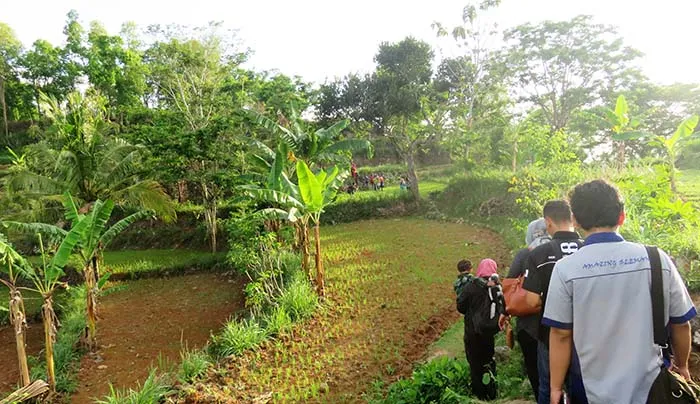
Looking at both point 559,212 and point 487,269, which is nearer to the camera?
point 559,212

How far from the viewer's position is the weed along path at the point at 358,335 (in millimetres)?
5188

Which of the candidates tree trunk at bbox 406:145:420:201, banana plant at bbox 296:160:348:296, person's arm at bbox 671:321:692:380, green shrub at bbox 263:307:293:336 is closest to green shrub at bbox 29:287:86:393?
green shrub at bbox 263:307:293:336

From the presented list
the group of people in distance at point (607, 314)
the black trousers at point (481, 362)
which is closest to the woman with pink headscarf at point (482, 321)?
the black trousers at point (481, 362)

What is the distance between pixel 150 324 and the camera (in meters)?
8.89

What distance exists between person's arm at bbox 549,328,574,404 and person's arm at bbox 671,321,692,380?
0.46 m

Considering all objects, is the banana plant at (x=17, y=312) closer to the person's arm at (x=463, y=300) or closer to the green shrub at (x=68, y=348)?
the green shrub at (x=68, y=348)

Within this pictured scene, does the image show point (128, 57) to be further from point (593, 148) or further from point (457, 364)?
point (457, 364)

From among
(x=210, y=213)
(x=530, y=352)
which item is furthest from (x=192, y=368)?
(x=210, y=213)

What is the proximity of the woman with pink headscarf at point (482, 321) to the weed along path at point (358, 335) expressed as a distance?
5.07 ft

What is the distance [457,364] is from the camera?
4168mm

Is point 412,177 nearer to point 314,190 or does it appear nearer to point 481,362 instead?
point 314,190

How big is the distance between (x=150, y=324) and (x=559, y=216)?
8.65 m

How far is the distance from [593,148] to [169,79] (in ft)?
74.3

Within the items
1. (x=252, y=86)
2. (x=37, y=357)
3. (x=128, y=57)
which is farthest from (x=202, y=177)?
(x=128, y=57)
